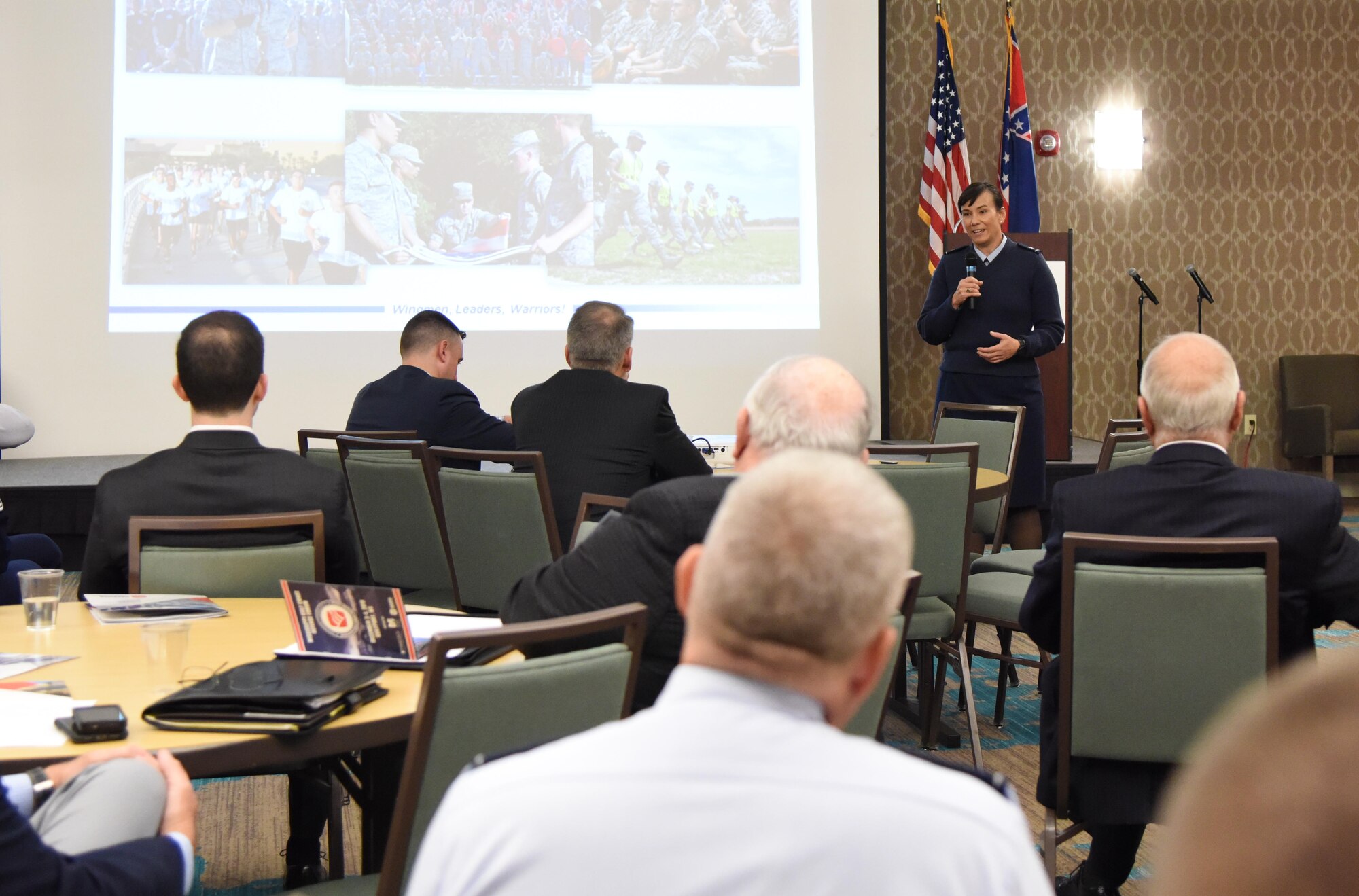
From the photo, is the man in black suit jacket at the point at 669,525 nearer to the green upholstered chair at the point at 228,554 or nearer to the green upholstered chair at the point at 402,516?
the green upholstered chair at the point at 228,554

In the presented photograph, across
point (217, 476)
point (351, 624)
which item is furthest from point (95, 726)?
point (217, 476)

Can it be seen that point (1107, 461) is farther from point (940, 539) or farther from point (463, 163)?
point (463, 163)

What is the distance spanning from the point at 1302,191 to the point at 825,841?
29.1 feet

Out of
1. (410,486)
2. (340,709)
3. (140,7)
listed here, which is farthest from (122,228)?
(340,709)

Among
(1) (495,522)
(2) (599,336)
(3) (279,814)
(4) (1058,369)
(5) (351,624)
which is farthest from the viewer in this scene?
(4) (1058,369)

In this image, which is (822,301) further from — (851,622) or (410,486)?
(851,622)

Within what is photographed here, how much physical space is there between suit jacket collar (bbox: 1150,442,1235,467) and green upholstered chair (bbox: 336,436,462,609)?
6.70 ft

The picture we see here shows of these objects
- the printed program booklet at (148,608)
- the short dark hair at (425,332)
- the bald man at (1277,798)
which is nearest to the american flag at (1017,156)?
the short dark hair at (425,332)

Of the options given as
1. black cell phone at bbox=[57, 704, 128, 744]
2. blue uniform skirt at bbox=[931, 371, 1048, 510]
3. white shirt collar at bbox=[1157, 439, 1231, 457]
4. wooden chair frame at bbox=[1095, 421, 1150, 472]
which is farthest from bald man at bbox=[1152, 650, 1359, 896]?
blue uniform skirt at bbox=[931, 371, 1048, 510]

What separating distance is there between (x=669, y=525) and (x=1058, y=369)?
534 cm

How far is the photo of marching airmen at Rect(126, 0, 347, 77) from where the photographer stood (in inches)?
236

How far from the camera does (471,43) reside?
632 centimetres

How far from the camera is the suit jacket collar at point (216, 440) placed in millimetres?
2559

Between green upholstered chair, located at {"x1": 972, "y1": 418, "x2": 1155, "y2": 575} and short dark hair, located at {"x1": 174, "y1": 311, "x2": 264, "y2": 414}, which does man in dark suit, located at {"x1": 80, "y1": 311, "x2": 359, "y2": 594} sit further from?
green upholstered chair, located at {"x1": 972, "y1": 418, "x2": 1155, "y2": 575}
